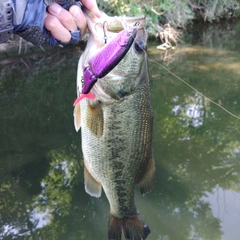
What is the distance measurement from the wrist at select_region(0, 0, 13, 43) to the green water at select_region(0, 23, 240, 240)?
11.2 ft

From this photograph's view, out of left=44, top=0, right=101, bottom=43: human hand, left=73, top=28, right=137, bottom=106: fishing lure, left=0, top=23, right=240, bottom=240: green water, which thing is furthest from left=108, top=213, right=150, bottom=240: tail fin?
left=0, top=23, right=240, bottom=240: green water

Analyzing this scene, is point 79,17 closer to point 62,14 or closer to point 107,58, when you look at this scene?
point 62,14

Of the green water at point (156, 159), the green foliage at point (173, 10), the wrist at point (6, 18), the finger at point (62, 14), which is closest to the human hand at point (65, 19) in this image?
the finger at point (62, 14)

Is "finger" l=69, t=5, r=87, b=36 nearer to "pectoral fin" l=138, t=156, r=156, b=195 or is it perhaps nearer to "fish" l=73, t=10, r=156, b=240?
"fish" l=73, t=10, r=156, b=240

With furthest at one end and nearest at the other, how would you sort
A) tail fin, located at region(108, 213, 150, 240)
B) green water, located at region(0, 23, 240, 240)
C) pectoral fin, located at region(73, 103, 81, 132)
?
green water, located at region(0, 23, 240, 240), tail fin, located at region(108, 213, 150, 240), pectoral fin, located at region(73, 103, 81, 132)

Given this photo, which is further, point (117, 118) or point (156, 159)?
point (156, 159)

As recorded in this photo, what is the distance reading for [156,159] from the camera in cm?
566

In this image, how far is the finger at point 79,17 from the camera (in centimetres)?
154

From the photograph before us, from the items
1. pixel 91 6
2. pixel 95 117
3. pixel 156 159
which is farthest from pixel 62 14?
pixel 156 159

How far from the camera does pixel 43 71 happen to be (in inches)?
396

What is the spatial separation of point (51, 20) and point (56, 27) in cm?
4

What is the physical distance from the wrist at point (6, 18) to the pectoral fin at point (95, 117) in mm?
529

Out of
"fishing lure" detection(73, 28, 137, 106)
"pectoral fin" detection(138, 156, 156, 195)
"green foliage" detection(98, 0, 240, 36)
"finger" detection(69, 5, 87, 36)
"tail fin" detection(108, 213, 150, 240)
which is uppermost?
"finger" detection(69, 5, 87, 36)

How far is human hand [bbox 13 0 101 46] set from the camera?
1.49m
